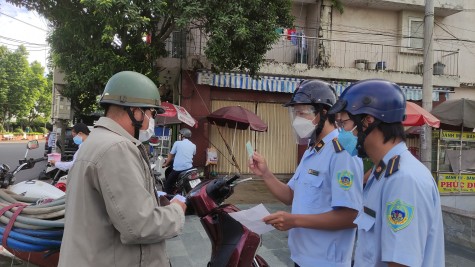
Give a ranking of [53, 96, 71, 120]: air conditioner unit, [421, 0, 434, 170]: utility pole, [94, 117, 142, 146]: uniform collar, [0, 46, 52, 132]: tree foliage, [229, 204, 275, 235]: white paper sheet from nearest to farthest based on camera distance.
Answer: [94, 117, 142, 146]: uniform collar, [229, 204, 275, 235]: white paper sheet, [421, 0, 434, 170]: utility pole, [53, 96, 71, 120]: air conditioner unit, [0, 46, 52, 132]: tree foliage

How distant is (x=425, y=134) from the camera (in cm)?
640

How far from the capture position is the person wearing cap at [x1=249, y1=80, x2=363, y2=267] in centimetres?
180

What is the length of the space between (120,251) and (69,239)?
215mm

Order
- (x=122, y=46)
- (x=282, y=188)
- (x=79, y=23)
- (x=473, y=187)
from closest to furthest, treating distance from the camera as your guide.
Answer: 1. (x=282, y=188)
2. (x=79, y=23)
3. (x=122, y=46)
4. (x=473, y=187)

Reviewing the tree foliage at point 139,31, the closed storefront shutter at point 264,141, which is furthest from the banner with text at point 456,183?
the tree foliage at point 139,31

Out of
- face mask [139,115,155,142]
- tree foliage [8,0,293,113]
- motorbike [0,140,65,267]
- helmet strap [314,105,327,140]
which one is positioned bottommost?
motorbike [0,140,65,267]

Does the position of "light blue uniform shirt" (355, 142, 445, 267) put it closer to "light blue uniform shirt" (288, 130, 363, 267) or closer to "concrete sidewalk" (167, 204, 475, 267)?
"light blue uniform shirt" (288, 130, 363, 267)

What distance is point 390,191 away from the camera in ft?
4.27

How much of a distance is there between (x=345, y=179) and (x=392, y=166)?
470mm

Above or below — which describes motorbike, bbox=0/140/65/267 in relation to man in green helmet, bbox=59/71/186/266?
below

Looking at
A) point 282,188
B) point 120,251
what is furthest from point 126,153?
point 282,188

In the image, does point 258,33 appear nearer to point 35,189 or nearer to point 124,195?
point 35,189

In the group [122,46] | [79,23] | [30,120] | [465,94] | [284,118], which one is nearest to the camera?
[79,23]

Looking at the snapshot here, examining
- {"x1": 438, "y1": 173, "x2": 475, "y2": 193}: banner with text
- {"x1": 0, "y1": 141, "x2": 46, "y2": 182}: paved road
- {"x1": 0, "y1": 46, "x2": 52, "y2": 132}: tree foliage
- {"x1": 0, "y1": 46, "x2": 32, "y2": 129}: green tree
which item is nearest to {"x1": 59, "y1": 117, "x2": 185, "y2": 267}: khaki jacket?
{"x1": 438, "y1": 173, "x2": 475, "y2": 193}: banner with text
